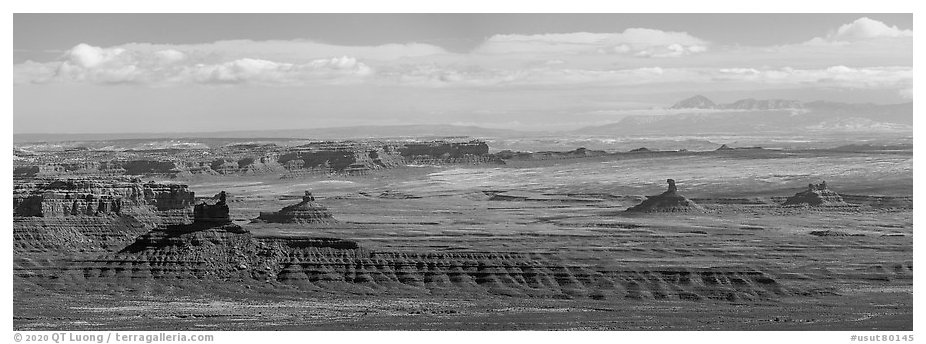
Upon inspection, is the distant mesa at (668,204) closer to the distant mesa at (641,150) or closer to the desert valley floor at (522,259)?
the desert valley floor at (522,259)

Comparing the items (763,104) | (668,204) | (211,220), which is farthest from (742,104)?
(211,220)

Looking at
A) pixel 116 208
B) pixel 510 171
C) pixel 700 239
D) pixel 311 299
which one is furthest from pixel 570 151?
Answer: pixel 116 208

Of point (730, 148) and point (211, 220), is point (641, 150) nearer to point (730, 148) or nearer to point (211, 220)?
point (730, 148)

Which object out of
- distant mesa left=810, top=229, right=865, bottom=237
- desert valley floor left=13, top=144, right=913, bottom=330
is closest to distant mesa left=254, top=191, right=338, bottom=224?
desert valley floor left=13, top=144, right=913, bottom=330

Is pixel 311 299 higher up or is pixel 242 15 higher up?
pixel 242 15

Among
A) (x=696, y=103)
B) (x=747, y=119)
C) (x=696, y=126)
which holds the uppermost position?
(x=696, y=103)
